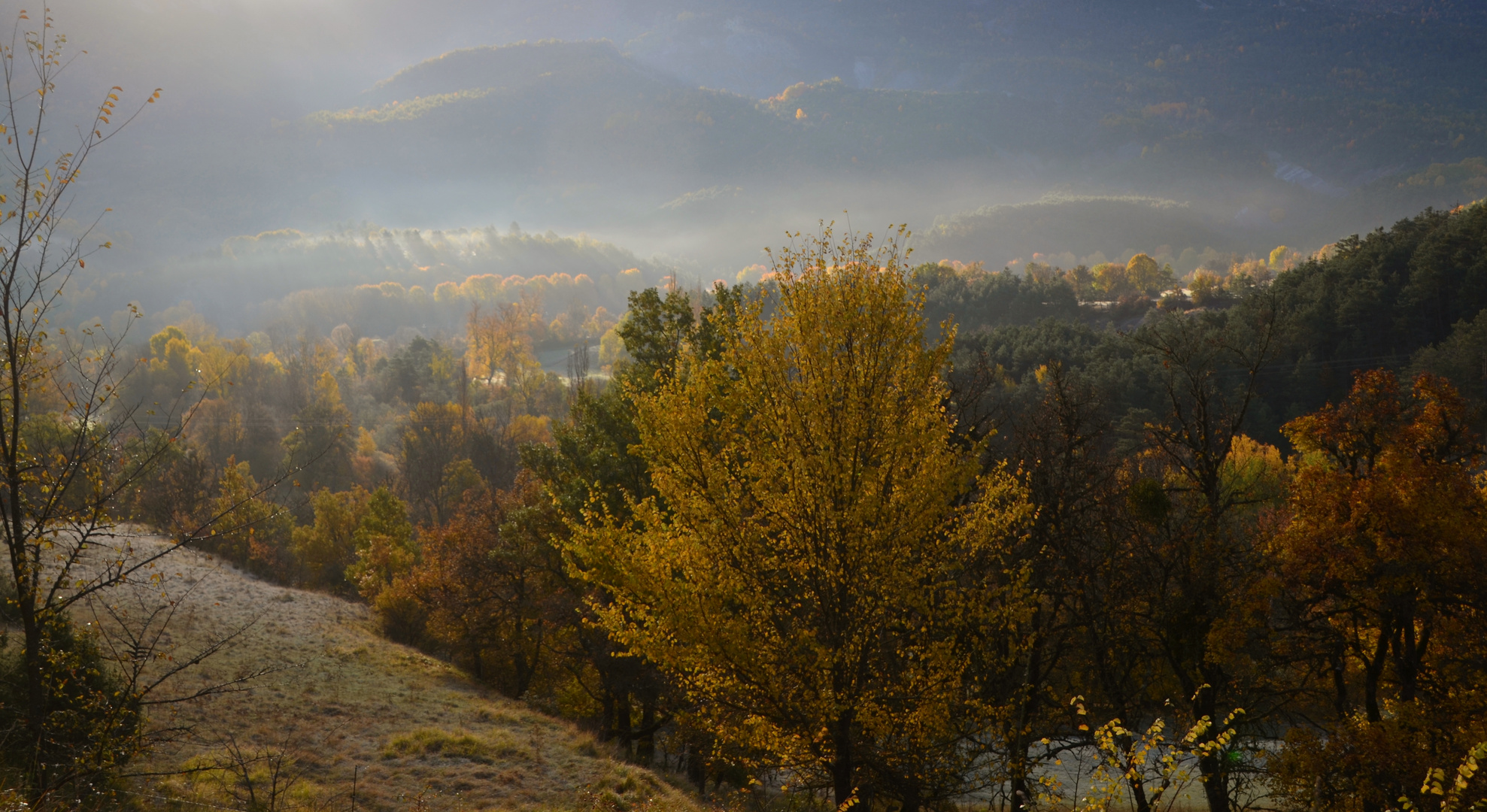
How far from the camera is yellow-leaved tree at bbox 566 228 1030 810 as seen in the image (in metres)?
9.17

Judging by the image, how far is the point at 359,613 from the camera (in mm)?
32625

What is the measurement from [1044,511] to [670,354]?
32.2 feet

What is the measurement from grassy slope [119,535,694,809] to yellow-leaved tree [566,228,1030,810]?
4750 millimetres

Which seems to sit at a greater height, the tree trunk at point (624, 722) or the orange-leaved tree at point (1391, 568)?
the orange-leaved tree at point (1391, 568)

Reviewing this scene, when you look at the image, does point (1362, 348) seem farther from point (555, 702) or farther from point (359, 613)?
point (359, 613)

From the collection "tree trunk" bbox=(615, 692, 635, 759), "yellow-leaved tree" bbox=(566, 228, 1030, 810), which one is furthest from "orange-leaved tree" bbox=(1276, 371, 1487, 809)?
"tree trunk" bbox=(615, 692, 635, 759)

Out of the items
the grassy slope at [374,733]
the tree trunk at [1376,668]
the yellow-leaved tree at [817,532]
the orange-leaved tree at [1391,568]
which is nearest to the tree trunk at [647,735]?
the grassy slope at [374,733]

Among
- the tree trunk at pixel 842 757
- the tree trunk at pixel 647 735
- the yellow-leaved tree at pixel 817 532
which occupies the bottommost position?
the tree trunk at pixel 647 735

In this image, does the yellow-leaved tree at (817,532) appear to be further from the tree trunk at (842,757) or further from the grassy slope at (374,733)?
the grassy slope at (374,733)

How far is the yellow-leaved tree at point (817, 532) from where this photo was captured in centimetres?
917

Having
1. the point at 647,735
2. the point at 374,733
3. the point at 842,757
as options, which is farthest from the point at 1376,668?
the point at 374,733

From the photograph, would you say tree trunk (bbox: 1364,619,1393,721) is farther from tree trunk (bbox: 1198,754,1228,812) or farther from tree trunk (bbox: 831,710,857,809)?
tree trunk (bbox: 831,710,857,809)

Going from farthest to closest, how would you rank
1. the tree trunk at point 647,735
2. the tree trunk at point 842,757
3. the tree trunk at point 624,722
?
the tree trunk at point 624,722
the tree trunk at point 647,735
the tree trunk at point 842,757

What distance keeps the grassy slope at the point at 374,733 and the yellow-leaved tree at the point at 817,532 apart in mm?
4750
